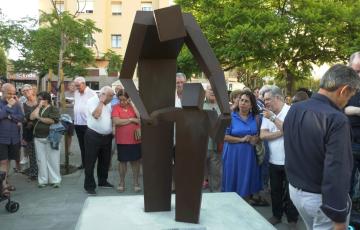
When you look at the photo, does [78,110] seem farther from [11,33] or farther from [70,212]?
[11,33]

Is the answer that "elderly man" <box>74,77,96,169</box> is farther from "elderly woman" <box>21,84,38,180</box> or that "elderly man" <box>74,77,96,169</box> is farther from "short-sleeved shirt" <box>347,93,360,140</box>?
"short-sleeved shirt" <box>347,93,360,140</box>

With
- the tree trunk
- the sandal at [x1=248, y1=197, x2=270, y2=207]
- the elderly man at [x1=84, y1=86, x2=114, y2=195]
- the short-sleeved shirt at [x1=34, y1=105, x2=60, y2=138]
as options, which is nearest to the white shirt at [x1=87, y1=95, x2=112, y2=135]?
the elderly man at [x1=84, y1=86, x2=114, y2=195]

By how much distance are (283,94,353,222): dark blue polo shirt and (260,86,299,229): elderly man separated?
7.60 ft

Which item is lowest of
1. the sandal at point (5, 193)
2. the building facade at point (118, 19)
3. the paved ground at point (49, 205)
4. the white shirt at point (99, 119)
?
the paved ground at point (49, 205)

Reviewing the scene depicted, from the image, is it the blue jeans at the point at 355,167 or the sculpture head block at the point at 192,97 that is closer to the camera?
the sculpture head block at the point at 192,97

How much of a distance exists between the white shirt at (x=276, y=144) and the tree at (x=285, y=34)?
1043 cm

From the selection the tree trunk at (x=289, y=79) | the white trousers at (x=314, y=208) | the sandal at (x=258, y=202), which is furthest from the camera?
the tree trunk at (x=289, y=79)

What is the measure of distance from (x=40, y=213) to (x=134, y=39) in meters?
3.42

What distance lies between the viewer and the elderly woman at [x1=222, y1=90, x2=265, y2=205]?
224 inches

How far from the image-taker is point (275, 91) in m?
5.52

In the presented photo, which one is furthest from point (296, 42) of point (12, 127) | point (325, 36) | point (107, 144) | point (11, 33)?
point (12, 127)

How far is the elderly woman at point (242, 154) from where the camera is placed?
5684 mm

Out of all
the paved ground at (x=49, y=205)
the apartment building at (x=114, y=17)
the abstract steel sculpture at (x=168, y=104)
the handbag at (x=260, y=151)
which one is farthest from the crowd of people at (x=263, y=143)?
the apartment building at (x=114, y=17)

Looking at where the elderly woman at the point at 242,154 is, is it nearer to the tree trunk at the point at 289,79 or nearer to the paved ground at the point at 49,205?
the paved ground at the point at 49,205
